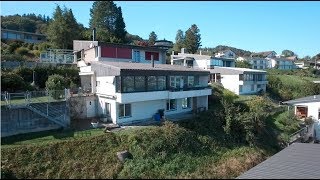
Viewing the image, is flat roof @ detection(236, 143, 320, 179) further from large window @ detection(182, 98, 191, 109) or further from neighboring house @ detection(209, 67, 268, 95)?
neighboring house @ detection(209, 67, 268, 95)

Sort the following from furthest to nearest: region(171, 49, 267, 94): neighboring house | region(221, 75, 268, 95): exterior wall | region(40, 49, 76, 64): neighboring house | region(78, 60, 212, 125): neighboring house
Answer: region(171, 49, 267, 94): neighboring house < region(221, 75, 268, 95): exterior wall < region(40, 49, 76, 64): neighboring house < region(78, 60, 212, 125): neighboring house

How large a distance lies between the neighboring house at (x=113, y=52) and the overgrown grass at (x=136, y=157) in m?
14.0

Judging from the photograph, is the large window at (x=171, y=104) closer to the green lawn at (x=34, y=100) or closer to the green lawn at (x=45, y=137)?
the green lawn at (x=45, y=137)

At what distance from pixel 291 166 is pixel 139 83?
622 inches

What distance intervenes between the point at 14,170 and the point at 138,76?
541 inches

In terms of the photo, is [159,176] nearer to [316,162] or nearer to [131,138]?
[131,138]

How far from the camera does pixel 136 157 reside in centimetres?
2250

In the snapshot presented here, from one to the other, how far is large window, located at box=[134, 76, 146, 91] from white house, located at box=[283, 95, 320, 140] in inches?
903

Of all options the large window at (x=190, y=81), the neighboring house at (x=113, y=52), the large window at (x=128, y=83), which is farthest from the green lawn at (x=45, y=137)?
the neighboring house at (x=113, y=52)

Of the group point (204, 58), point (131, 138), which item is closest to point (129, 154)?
point (131, 138)

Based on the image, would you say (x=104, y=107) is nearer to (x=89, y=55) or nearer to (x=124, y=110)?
(x=124, y=110)

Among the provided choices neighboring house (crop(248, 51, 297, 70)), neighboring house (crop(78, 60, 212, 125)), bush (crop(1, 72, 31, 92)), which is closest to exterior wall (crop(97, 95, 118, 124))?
neighboring house (crop(78, 60, 212, 125))

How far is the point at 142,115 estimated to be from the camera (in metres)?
30.5

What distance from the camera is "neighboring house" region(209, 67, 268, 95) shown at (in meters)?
51.9
